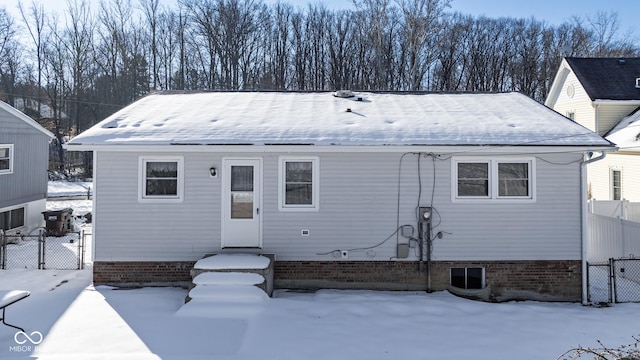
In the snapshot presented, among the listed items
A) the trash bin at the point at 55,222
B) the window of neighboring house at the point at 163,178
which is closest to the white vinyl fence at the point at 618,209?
the window of neighboring house at the point at 163,178

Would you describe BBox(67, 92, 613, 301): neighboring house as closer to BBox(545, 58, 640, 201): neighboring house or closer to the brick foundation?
the brick foundation

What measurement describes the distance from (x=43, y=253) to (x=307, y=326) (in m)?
6.76

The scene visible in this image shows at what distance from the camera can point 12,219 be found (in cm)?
1367

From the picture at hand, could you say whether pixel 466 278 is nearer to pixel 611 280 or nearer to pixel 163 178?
pixel 611 280

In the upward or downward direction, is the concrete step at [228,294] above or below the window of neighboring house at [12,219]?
below

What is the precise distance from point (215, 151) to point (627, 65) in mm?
20397

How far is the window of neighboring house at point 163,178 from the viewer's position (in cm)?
823

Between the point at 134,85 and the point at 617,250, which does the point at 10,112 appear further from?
the point at 134,85

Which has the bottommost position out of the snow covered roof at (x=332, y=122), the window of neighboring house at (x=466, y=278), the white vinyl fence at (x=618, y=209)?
the window of neighboring house at (x=466, y=278)

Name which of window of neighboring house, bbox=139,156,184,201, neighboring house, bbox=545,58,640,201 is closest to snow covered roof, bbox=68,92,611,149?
window of neighboring house, bbox=139,156,184,201

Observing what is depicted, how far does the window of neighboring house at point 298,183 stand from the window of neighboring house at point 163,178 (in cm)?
200

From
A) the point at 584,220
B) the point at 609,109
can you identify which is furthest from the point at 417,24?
the point at 584,220

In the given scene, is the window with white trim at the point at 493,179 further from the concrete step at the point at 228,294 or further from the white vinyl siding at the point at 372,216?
the concrete step at the point at 228,294

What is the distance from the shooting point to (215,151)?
802cm
